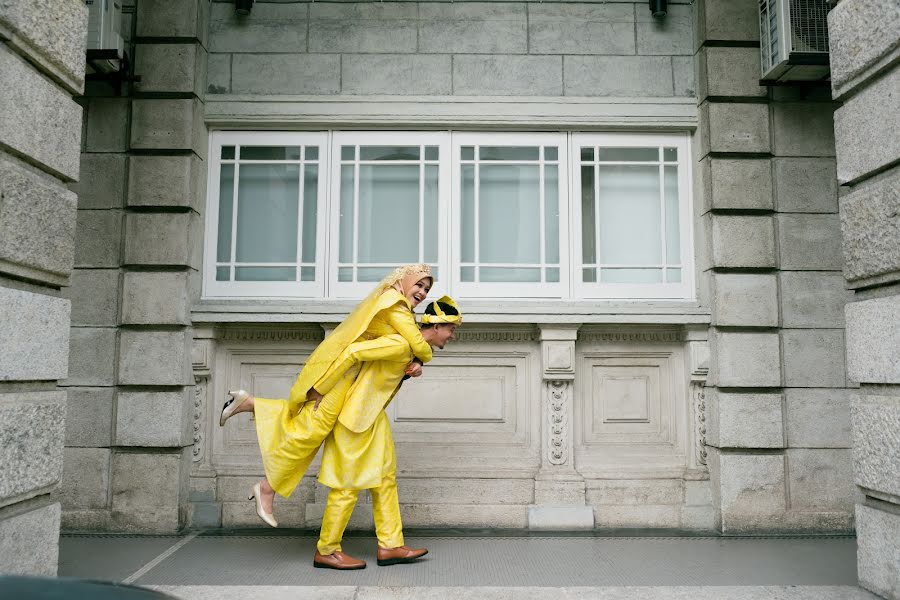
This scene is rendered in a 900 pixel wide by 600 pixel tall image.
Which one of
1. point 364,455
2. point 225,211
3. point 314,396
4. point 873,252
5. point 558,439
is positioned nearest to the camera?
point 873,252

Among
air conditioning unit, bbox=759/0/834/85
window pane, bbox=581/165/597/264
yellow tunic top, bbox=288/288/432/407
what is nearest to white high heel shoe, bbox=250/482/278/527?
yellow tunic top, bbox=288/288/432/407

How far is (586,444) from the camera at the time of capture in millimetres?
6406

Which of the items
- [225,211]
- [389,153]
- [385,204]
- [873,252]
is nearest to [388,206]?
[385,204]

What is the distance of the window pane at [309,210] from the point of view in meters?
6.63

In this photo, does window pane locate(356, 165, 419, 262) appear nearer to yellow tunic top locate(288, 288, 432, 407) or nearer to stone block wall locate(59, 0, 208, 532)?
stone block wall locate(59, 0, 208, 532)

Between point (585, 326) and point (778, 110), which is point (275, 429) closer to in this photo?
point (585, 326)

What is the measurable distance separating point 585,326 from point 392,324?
87.1 inches

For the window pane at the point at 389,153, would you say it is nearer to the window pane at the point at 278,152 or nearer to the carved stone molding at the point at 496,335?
the window pane at the point at 278,152

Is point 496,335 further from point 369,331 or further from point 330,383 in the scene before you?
point 330,383

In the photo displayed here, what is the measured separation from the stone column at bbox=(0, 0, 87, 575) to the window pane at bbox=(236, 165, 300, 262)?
2450mm

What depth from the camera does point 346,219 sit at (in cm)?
668

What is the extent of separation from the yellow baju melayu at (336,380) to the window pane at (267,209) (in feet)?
6.53

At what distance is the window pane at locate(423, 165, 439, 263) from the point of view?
6637 millimetres

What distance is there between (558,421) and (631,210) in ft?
6.89
